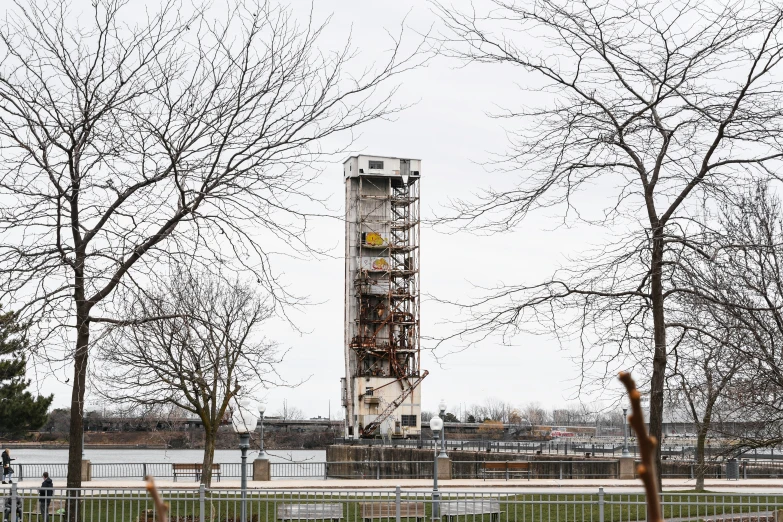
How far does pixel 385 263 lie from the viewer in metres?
61.5

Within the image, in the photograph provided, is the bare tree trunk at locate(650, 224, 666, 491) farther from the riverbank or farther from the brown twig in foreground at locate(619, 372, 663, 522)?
the riverbank

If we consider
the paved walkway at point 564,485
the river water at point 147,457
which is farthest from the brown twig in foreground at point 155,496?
the river water at point 147,457

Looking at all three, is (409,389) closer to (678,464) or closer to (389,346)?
(389,346)

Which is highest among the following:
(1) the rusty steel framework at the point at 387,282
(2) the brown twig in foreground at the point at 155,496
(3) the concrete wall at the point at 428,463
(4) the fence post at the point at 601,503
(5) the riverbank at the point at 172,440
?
(1) the rusty steel framework at the point at 387,282

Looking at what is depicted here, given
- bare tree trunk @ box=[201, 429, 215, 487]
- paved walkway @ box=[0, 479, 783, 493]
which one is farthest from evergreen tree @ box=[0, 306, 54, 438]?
bare tree trunk @ box=[201, 429, 215, 487]

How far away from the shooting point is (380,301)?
204ft

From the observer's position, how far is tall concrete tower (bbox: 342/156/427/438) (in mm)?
61125

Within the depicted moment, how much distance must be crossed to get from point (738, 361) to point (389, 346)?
4774 cm

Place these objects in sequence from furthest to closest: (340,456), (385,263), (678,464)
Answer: (385,263) < (340,456) < (678,464)

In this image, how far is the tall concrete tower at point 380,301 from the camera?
61.1 m

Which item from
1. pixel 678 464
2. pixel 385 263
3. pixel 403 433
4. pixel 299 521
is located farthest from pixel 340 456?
pixel 299 521

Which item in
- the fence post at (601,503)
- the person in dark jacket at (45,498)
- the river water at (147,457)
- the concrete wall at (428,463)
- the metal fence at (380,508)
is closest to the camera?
the person in dark jacket at (45,498)

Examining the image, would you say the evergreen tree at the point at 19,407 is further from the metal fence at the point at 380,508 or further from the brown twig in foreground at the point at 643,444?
the brown twig in foreground at the point at 643,444

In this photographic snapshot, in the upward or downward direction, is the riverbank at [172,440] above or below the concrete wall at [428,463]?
below
